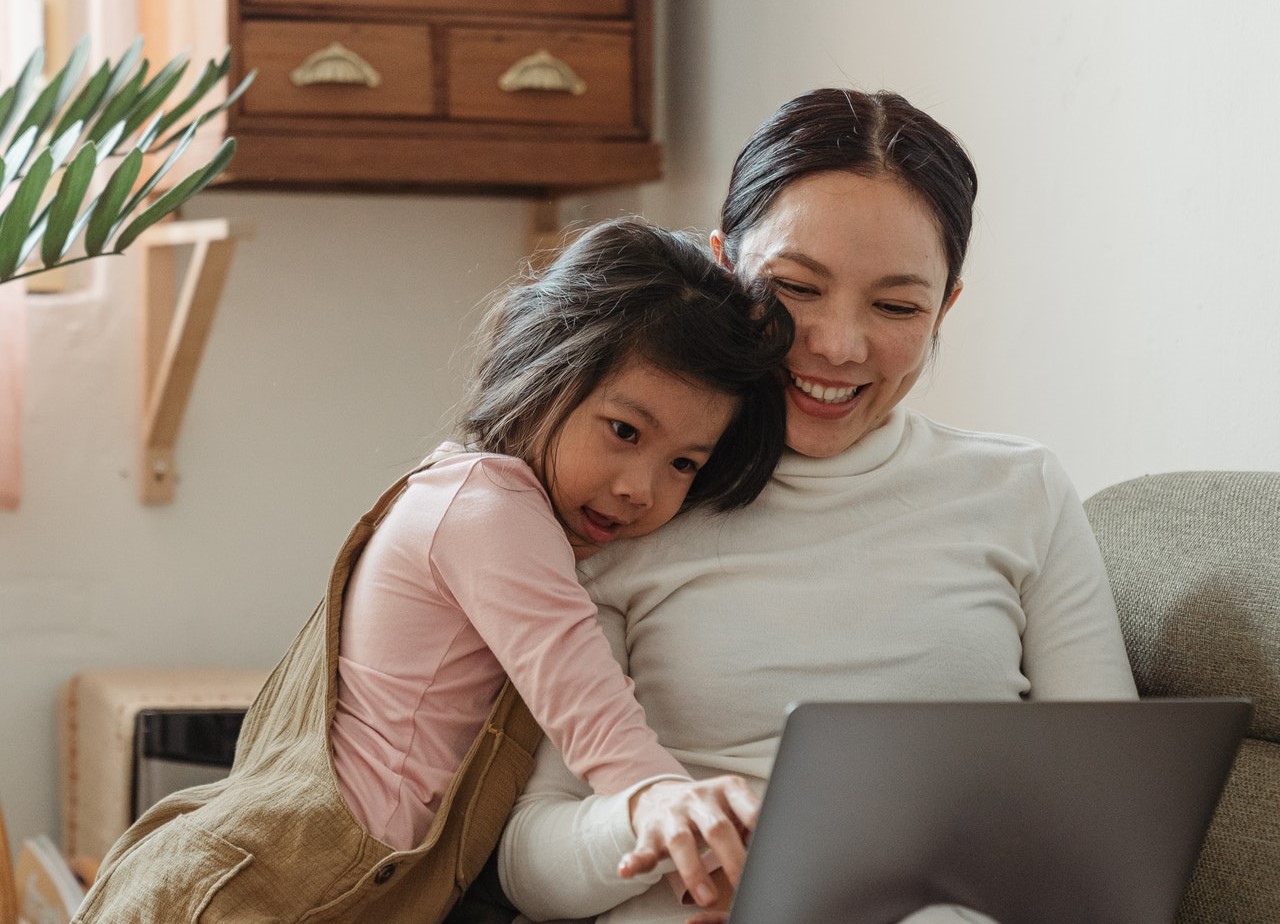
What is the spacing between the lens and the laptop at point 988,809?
70cm

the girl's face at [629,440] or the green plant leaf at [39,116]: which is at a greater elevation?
the green plant leaf at [39,116]

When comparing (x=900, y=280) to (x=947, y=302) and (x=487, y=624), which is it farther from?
(x=487, y=624)

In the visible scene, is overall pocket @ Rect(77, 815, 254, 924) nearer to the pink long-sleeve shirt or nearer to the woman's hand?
the pink long-sleeve shirt

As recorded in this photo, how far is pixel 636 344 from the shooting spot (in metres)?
1.05

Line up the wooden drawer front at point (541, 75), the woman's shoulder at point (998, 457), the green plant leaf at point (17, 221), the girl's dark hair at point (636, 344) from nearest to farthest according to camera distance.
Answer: the girl's dark hair at point (636, 344), the woman's shoulder at point (998, 457), the green plant leaf at point (17, 221), the wooden drawer front at point (541, 75)

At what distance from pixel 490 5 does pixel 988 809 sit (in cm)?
155

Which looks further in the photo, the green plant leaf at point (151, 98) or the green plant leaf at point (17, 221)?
the green plant leaf at point (151, 98)

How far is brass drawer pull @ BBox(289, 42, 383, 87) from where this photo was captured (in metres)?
1.96

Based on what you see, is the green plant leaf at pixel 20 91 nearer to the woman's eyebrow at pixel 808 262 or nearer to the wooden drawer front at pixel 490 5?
the wooden drawer front at pixel 490 5

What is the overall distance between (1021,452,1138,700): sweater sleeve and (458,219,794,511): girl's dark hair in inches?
8.5

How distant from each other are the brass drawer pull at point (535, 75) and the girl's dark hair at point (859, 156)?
0.98 metres

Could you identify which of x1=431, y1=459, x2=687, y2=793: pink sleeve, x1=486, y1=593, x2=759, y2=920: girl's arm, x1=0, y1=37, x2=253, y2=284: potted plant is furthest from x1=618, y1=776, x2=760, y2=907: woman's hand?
x1=0, y1=37, x2=253, y2=284: potted plant

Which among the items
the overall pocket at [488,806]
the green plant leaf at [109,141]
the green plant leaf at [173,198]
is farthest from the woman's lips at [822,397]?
the green plant leaf at [109,141]

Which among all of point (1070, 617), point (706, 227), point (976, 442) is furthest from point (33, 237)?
point (706, 227)
